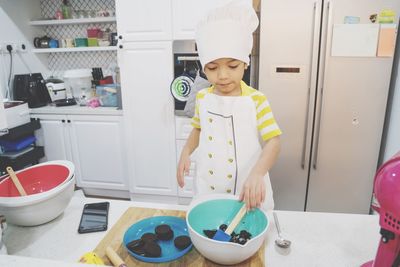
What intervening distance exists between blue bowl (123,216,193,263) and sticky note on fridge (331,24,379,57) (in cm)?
165

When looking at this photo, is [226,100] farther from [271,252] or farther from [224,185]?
[271,252]

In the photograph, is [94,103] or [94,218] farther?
[94,103]

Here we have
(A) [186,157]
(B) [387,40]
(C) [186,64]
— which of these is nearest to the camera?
(A) [186,157]

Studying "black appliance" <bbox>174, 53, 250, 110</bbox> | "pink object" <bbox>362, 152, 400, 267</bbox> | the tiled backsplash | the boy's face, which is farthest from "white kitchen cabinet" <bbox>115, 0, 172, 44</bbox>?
"pink object" <bbox>362, 152, 400, 267</bbox>

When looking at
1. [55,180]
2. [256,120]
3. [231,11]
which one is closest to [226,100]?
[256,120]

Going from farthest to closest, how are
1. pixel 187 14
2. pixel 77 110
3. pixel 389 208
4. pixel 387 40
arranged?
1. pixel 77 110
2. pixel 187 14
3. pixel 387 40
4. pixel 389 208

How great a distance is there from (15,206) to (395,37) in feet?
7.34

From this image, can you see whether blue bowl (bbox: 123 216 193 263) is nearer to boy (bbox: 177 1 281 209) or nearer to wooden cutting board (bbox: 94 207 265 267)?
wooden cutting board (bbox: 94 207 265 267)

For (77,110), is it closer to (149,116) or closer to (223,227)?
(149,116)

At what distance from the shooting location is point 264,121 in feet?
3.46

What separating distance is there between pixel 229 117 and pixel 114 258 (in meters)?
0.61

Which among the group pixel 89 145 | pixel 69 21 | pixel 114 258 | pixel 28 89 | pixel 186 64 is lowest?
pixel 89 145

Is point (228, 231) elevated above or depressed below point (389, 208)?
below

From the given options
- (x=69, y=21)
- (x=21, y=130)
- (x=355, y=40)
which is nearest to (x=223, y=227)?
(x=355, y=40)
